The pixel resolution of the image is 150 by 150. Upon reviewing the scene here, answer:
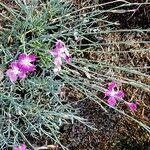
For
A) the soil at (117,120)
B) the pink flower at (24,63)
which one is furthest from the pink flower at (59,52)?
the soil at (117,120)

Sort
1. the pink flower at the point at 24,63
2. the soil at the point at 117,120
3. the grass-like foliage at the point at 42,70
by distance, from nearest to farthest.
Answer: the pink flower at the point at 24,63 → the grass-like foliage at the point at 42,70 → the soil at the point at 117,120

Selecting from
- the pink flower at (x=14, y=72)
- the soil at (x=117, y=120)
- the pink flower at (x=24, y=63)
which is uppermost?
the pink flower at (x=24, y=63)

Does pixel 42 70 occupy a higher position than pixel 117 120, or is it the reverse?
pixel 42 70

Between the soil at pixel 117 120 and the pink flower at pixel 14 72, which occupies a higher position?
the pink flower at pixel 14 72

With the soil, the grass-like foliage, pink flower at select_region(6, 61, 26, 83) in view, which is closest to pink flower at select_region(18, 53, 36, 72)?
pink flower at select_region(6, 61, 26, 83)

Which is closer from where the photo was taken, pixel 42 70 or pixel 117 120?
pixel 42 70

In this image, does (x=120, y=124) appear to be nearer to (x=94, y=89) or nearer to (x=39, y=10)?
(x=94, y=89)

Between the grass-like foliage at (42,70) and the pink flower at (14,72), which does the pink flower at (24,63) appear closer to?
the pink flower at (14,72)

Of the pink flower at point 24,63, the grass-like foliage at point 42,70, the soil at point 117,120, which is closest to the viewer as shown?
the pink flower at point 24,63

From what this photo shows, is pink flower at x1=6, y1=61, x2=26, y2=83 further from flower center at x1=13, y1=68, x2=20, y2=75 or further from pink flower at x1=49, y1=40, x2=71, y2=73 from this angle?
pink flower at x1=49, y1=40, x2=71, y2=73

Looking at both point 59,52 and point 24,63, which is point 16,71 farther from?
point 59,52

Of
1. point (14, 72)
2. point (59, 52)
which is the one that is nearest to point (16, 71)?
point (14, 72)
